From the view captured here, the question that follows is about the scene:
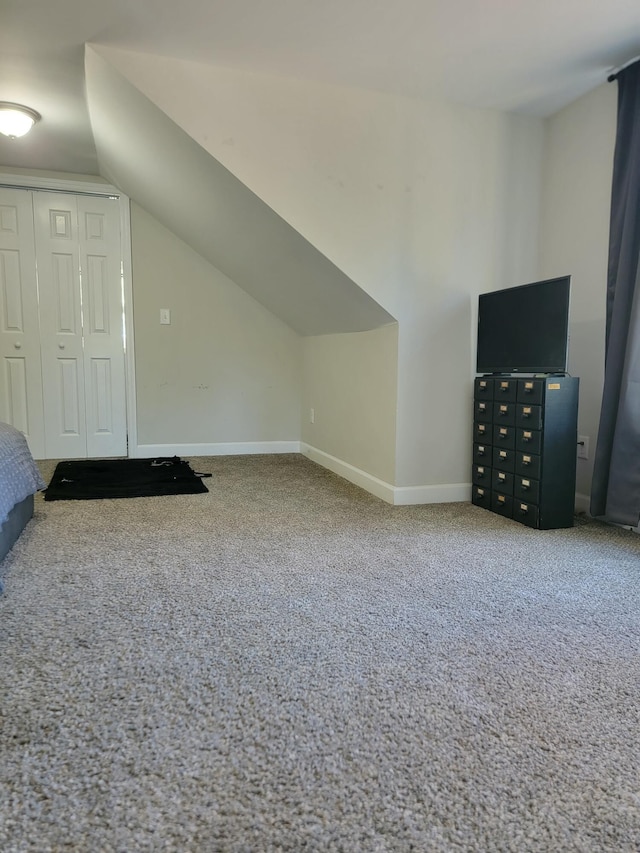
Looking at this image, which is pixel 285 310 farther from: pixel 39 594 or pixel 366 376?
pixel 39 594

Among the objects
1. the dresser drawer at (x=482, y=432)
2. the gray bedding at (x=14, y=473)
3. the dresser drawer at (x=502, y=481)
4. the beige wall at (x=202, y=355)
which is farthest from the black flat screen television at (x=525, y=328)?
the gray bedding at (x=14, y=473)

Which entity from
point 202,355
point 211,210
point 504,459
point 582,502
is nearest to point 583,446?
point 582,502

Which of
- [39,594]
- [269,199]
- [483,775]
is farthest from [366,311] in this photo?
[483,775]

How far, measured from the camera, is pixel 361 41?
2.30 metres

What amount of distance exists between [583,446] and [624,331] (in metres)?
0.67

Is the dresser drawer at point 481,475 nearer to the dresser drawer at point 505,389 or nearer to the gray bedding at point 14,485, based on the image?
the dresser drawer at point 505,389

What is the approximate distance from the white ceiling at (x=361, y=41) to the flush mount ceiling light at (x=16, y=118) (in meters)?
0.07

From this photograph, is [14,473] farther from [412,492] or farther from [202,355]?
Answer: [202,355]

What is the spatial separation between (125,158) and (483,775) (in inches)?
141

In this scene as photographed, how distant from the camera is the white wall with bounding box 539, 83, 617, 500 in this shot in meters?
2.74

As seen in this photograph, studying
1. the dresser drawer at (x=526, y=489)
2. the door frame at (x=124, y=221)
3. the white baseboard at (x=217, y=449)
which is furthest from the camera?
the white baseboard at (x=217, y=449)

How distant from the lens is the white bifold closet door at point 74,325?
13.2 feet

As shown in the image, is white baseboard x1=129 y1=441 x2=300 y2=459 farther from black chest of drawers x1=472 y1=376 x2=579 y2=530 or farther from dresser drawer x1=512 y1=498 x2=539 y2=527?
dresser drawer x1=512 y1=498 x2=539 y2=527

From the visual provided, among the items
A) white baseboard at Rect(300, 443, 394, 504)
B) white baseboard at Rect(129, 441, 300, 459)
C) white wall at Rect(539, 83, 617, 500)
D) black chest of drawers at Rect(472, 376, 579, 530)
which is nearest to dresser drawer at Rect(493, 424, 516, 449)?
black chest of drawers at Rect(472, 376, 579, 530)
